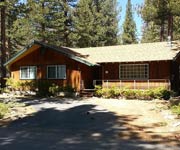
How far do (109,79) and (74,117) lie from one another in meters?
11.9

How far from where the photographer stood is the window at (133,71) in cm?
2681

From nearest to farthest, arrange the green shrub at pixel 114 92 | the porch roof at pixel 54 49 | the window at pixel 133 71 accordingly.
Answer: the green shrub at pixel 114 92 → the window at pixel 133 71 → the porch roof at pixel 54 49

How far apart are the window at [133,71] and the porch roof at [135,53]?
2.31 ft

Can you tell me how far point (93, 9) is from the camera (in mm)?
50562

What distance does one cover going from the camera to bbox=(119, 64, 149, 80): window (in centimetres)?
2681

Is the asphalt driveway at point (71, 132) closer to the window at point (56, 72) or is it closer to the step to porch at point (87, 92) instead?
the step to porch at point (87, 92)

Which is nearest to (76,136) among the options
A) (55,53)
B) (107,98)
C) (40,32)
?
(107,98)

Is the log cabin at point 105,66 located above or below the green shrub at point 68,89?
above

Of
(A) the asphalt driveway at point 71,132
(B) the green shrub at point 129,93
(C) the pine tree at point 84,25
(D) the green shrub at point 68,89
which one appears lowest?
(A) the asphalt driveway at point 71,132

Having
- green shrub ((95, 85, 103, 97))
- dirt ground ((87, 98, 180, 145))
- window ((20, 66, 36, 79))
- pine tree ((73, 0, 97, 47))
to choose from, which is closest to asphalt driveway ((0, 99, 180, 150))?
dirt ground ((87, 98, 180, 145))

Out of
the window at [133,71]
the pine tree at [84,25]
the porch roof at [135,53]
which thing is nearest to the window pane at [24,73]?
the porch roof at [135,53]

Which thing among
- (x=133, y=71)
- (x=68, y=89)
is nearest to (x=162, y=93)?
(x=133, y=71)

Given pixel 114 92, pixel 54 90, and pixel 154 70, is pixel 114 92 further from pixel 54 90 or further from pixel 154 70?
pixel 54 90

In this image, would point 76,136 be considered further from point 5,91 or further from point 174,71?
point 5,91
